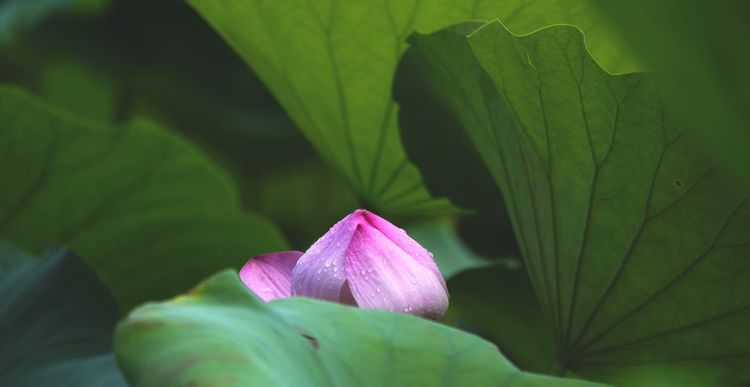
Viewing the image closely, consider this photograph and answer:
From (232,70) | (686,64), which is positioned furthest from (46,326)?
(232,70)

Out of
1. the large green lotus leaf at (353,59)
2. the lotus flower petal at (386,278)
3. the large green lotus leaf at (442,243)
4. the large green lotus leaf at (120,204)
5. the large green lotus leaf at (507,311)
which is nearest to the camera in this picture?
the lotus flower petal at (386,278)

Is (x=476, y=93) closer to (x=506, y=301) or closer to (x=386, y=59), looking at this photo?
(x=386, y=59)

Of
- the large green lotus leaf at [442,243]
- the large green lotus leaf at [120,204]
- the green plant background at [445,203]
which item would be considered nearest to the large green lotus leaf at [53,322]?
the green plant background at [445,203]

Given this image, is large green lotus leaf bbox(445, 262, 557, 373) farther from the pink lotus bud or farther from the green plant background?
the pink lotus bud

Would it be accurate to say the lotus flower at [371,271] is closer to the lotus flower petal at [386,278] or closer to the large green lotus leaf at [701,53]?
the lotus flower petal at [386,278]

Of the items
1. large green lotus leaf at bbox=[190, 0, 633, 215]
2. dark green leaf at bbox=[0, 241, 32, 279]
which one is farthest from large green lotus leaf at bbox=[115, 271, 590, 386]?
dark green leaf at bbox=[0, 241, 32, 279]

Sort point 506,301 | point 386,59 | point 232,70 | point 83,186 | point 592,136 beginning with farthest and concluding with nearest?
point 232,70 → point 83,186 → point 506,301 → point 386,59 → point 592,136
